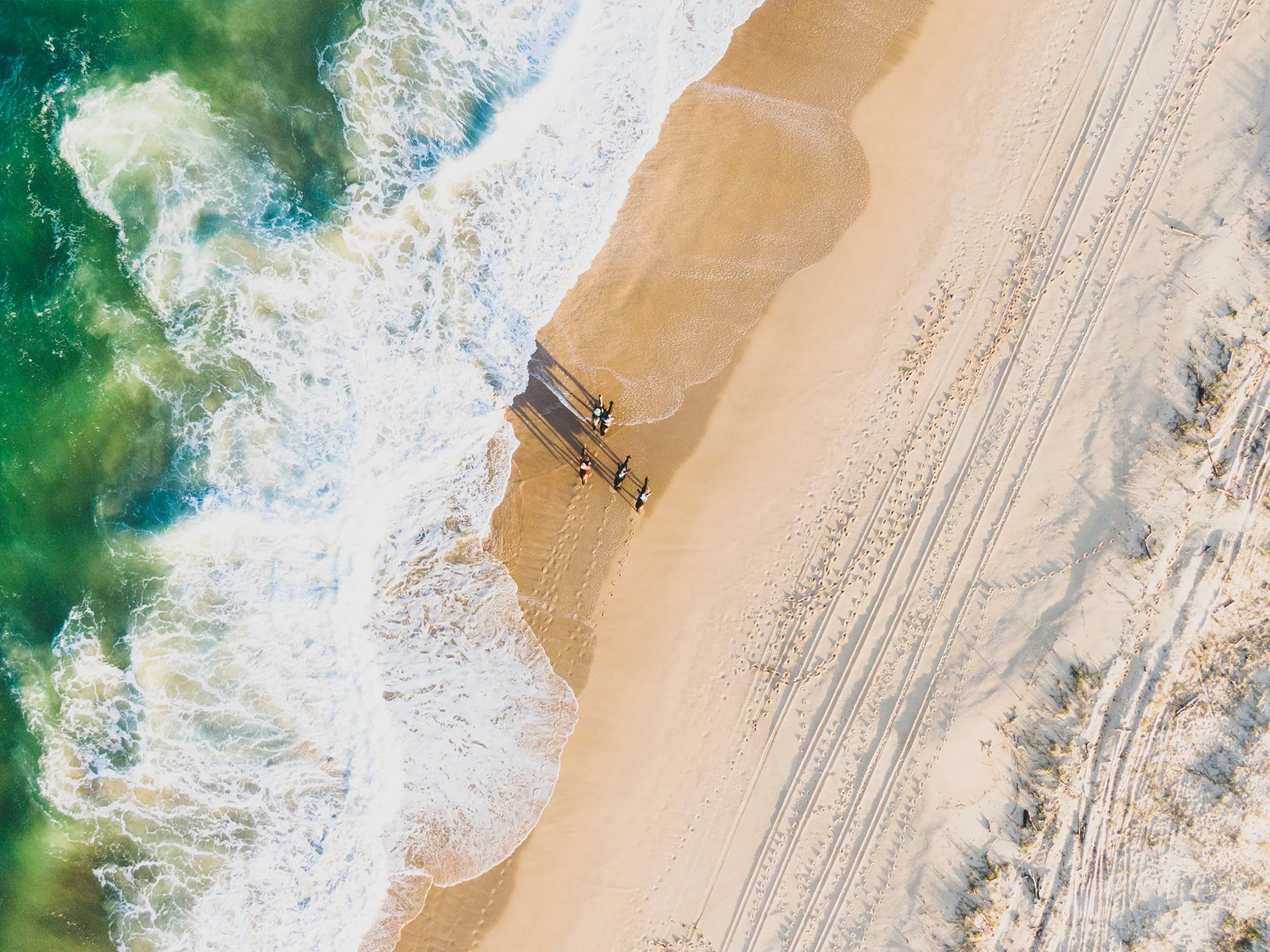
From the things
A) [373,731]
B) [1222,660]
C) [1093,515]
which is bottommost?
[373,731]

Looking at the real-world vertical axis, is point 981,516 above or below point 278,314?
above

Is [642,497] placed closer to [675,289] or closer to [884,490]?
[675,289]

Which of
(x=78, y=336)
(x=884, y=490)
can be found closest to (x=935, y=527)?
(x=884, y=490)

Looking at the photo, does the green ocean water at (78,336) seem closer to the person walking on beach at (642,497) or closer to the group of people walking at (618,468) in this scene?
the group of people walking at (618,468)

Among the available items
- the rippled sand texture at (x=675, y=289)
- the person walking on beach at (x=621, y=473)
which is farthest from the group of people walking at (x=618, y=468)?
the rippled sand texture at (x=675, y=289)

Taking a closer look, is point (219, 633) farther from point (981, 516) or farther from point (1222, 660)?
point (1222, 660)

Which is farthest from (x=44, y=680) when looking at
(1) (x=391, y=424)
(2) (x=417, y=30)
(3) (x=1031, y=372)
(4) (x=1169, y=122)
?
(4) (x=1169, y=122)
